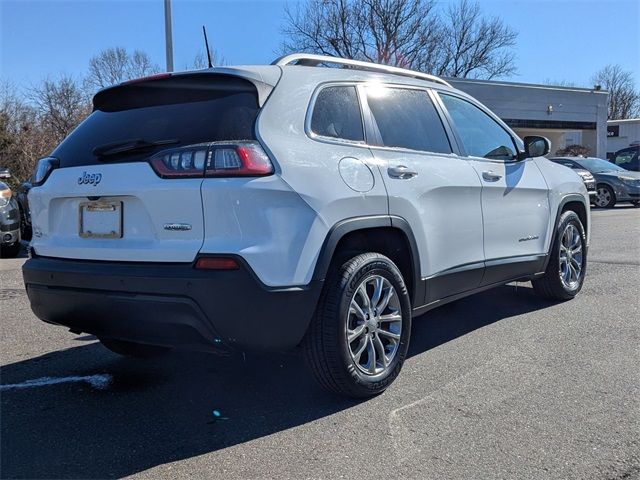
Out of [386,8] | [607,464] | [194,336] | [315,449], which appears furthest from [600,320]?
[386,8]

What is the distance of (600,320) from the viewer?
5.26 m

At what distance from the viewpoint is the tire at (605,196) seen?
59.4ft

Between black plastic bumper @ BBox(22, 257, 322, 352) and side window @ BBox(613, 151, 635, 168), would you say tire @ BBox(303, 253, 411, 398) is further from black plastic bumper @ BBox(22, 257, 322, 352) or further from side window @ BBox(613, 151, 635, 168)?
side window @ BBox(613, 151, 635, 168)

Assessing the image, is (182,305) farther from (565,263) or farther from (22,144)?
(22,144)

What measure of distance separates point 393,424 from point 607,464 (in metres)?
1.04

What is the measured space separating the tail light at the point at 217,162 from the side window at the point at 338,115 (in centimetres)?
50

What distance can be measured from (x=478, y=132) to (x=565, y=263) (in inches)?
73.0

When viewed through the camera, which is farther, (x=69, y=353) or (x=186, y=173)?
(x=69, y=353)

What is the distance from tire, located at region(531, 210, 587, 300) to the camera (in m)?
5.67

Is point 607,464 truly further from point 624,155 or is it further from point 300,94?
point 624,155

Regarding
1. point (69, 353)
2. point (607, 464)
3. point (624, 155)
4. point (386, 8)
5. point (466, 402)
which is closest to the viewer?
point (607, 464)

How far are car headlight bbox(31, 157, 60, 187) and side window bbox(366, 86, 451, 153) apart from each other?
197cm

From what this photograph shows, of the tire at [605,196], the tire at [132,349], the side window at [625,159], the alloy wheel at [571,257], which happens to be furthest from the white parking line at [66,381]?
the side window at [625,159]

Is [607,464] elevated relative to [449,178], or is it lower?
lower
